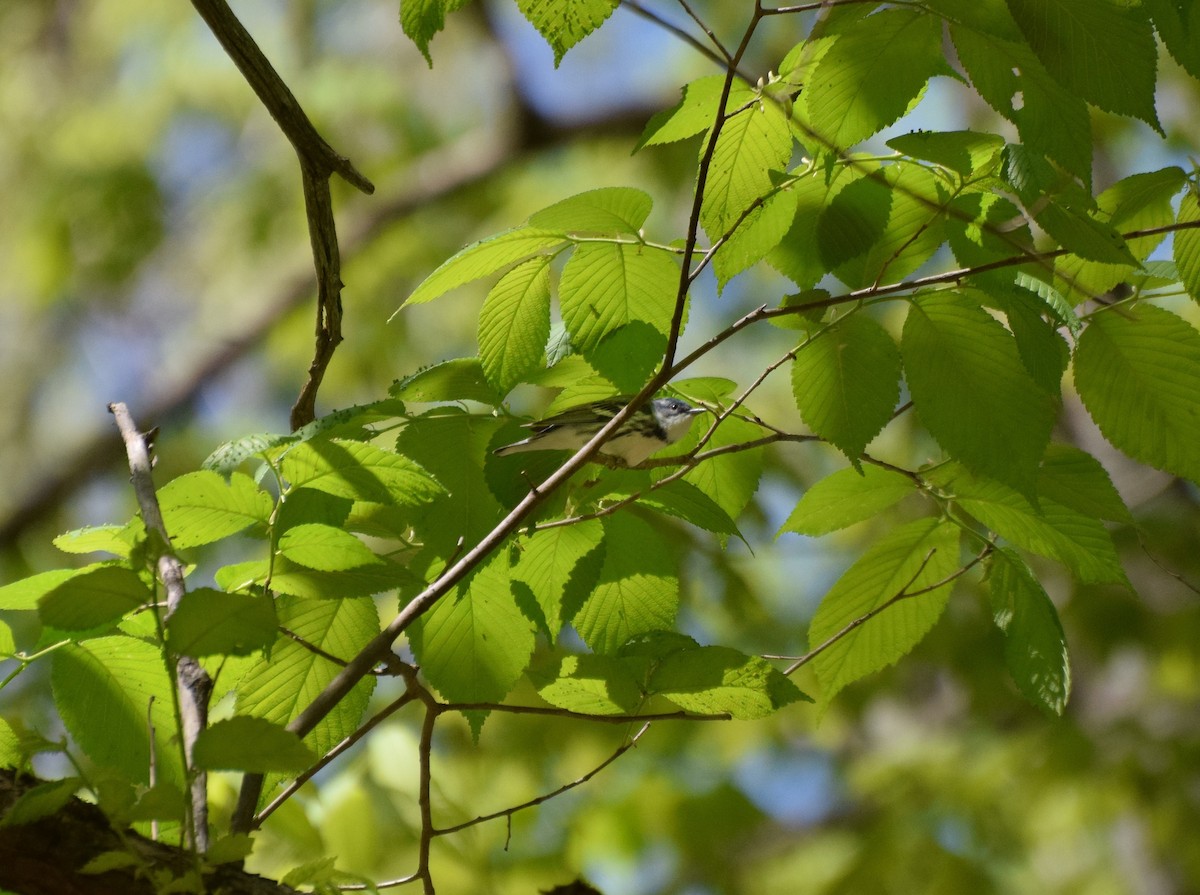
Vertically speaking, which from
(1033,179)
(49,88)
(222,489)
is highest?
(49,88)

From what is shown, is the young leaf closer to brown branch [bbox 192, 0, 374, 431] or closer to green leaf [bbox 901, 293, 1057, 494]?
green leaf [bbox 901, 293, 1057, 494]

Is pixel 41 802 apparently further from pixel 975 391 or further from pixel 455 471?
pixel 975 391

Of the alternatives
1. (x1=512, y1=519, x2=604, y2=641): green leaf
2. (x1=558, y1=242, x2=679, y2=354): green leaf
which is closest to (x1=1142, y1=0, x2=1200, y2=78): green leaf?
(x1=558, y1=242, x2=679, y2=354): green leaf

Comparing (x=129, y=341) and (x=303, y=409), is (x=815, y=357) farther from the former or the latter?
(x=129, y=341)

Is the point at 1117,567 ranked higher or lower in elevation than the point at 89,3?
lower

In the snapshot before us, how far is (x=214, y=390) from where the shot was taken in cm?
590

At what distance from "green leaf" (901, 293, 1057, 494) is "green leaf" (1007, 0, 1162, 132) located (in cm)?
22

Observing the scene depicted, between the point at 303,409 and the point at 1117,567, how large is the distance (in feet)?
3.05

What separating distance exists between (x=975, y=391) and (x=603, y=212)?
1.28 ft

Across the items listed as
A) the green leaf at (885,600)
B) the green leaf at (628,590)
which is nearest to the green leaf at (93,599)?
the green leaf at (628,590)

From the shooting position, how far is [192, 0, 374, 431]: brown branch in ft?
3.78

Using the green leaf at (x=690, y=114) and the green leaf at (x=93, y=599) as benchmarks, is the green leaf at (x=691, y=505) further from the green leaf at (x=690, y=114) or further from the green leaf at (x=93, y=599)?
the green leaf at (x=93, y=599)

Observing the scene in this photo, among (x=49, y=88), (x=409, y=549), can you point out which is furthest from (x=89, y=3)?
(x=409, y=549)

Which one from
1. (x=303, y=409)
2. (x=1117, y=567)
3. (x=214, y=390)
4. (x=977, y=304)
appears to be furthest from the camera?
(x=214, y=390)
